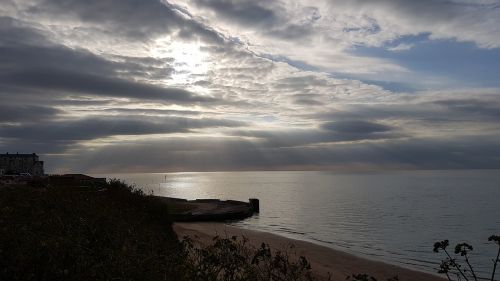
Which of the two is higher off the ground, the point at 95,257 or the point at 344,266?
the point at 95,257

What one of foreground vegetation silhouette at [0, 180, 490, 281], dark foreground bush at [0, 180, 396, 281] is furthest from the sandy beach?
foreground vegetation silhouette at [0, 180, 490, 281]

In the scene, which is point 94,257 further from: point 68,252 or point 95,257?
point 68,252

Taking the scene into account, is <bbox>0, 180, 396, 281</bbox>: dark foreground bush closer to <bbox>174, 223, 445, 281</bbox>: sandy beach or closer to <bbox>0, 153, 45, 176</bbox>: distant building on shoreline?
<bbox>174, 223, 445, 281</bbox>: sandy beach

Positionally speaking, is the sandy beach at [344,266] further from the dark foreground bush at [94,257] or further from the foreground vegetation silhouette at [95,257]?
the foreground vegetation silhouette at [95,257]

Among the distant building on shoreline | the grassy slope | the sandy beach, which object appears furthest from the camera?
the distant building on shoreline

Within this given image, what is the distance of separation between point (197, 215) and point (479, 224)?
40.3 m

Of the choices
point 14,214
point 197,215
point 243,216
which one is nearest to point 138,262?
point 14,214

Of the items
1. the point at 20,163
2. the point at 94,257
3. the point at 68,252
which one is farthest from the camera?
the point at 20,163

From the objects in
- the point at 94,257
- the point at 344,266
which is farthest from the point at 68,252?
the point at 344,266

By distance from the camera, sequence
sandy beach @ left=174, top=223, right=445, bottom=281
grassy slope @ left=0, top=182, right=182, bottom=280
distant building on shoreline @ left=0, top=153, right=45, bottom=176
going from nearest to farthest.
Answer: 1. grassy slope @ left=0, top=182, right=182, bottom=280
2. sandy beach @ left=174, top=223, right=445, bottom=281
3. distant building on shoreline @ left=0, top=153, right=45, bottom=176

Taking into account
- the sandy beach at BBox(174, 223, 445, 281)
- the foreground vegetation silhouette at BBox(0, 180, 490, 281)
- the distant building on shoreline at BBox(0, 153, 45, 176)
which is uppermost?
the distant building on shoreline at BBox(0, 153, 45, 176)

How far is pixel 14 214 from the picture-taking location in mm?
10266

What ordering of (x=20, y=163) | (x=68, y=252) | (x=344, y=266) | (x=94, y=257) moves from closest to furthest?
(x=68, y=252)
(x=94, y=257)
(x=344, y=266)
(x=20, y=163)

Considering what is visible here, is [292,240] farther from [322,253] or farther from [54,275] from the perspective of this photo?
[54,275]
